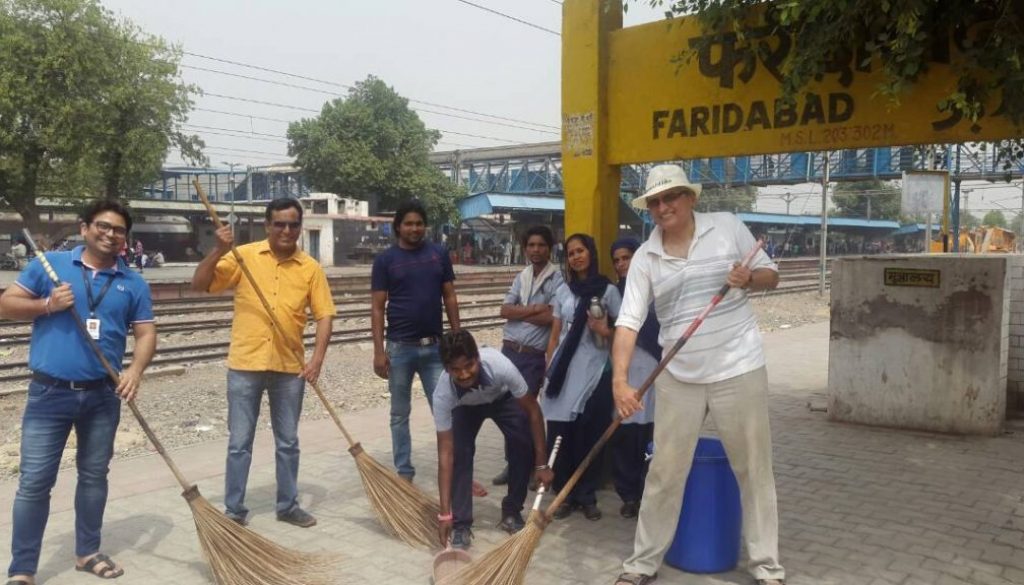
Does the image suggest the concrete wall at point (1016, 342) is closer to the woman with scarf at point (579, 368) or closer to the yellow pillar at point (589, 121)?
the yellow pillar at point (589, 121)

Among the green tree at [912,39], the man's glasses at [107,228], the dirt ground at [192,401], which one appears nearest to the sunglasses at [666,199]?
the green tree at [912,39]

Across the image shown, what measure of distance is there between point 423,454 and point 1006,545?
3.82 meters

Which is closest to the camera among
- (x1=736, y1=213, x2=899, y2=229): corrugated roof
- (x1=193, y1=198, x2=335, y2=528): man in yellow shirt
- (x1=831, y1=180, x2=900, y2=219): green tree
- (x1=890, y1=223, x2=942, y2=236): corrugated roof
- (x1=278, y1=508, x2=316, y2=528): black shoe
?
(x1=193, y1=198, x2=335, y2=528): man in yellow shirt

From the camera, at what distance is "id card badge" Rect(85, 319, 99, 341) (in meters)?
3.61

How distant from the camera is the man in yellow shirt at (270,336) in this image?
4289 mm

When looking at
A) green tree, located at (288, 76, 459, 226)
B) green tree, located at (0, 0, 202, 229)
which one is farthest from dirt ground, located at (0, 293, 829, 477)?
green tree, located at (288, 76, 459, 226)

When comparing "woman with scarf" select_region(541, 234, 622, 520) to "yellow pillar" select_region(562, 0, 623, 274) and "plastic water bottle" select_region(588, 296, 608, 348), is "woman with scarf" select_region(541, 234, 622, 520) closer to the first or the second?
"plastic water bottle" select_region(588, 296, 608, 348)

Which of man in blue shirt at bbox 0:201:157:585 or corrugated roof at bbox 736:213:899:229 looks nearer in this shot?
man in blue shirt at bbox 0:201:157:585

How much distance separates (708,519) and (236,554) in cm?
223

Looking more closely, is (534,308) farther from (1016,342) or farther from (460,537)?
Answer: (1016,342)

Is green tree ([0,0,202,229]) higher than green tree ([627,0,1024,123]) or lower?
higher

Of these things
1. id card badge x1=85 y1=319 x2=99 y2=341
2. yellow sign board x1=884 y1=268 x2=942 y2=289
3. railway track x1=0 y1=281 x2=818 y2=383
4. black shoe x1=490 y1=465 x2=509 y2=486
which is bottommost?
black shoe x1=490 y1=465 x2=509 y2=486

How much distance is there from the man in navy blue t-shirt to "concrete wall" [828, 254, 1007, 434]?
13.2 feet

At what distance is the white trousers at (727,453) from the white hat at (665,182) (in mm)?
831
